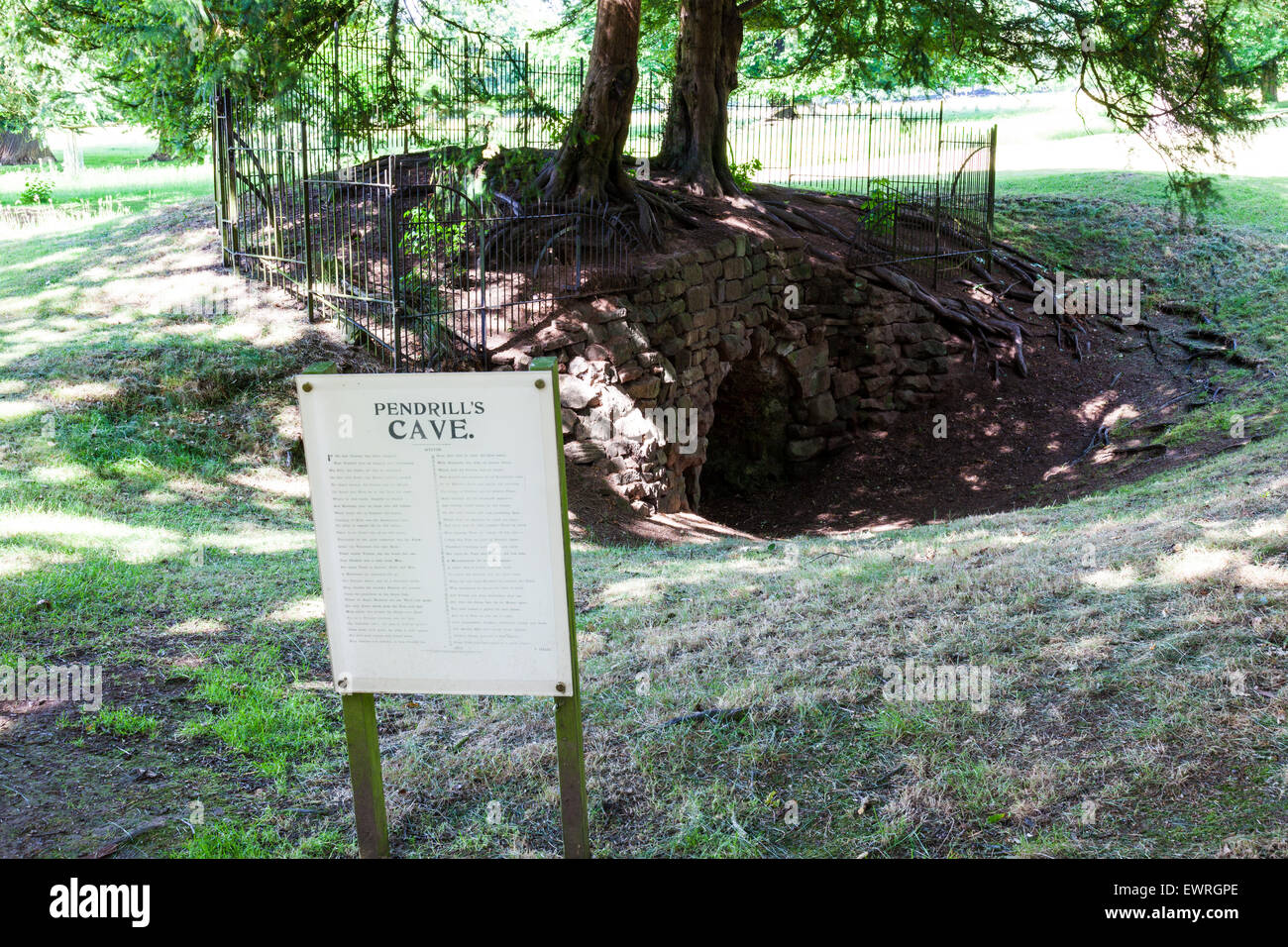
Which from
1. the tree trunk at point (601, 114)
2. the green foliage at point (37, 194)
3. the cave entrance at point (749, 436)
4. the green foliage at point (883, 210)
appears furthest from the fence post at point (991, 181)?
the green foliage at point (37, 194)

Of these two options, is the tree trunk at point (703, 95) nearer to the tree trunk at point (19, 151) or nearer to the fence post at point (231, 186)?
the fence post at point (231, 186)

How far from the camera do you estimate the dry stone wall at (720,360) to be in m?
11.4

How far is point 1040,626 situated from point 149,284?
36.6 feet

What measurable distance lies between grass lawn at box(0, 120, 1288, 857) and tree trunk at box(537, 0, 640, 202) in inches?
211

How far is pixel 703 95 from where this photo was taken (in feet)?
51.5

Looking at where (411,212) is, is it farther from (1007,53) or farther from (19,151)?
(19,151)

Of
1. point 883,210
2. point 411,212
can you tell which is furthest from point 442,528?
point 883,210

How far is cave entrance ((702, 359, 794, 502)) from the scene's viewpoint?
15.1 metres

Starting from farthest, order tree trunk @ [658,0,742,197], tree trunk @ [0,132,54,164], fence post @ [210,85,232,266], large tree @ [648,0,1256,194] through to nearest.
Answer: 1. tree trunk @ [0,132,54,164]
2. tree trunk @ [658,0,742,197]
3. fence post @ [210,85,232,266]
4. large tree @ [648,0,1256,194]

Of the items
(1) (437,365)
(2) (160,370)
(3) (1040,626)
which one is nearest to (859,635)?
(3) (1040,626)

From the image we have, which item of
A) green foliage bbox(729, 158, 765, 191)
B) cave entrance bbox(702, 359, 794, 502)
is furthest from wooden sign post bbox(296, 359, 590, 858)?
green foliage bbox(729, 158, 765, 191)

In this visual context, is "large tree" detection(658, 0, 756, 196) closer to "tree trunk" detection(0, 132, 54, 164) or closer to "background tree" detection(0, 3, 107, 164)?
"background tree" detection(0, 3, 107, 164)

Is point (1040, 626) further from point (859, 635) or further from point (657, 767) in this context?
point (657, 767)

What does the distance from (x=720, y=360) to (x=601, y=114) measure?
344 centimetres
